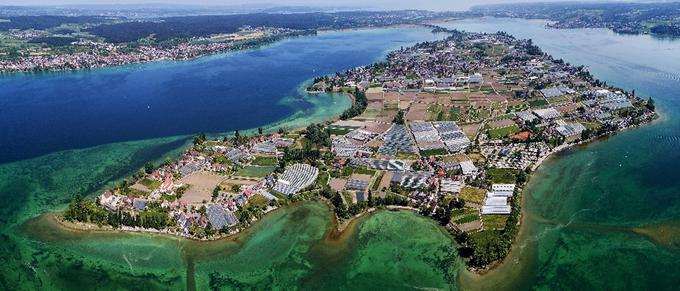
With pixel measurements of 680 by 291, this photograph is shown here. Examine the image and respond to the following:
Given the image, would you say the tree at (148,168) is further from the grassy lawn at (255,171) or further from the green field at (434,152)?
the green field at (434,152)

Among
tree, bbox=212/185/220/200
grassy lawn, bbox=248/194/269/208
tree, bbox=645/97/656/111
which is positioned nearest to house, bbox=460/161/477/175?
grassy lawn, bbox=248/194/269/208

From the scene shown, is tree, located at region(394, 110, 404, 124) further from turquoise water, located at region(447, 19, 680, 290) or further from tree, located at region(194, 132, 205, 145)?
tree, located at region(194, 132, 205, 145)

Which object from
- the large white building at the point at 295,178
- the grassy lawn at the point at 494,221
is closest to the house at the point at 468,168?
the grassy lawn at the point at 494,221

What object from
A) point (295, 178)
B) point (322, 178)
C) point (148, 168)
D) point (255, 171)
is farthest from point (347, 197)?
point (148, 168)

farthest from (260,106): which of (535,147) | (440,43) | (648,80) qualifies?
(440,43)

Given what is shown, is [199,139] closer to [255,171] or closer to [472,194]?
[255,171]

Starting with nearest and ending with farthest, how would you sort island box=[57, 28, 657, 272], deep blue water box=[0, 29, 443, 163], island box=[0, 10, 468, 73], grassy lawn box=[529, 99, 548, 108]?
1. island box=[57, 28, 657, 272]
2. deep blue water box=[0, 29, 443, 163]
3. grassy lawn box=[529, 99, 548, 108]
4. island box=[0, 10, 468, 73]
